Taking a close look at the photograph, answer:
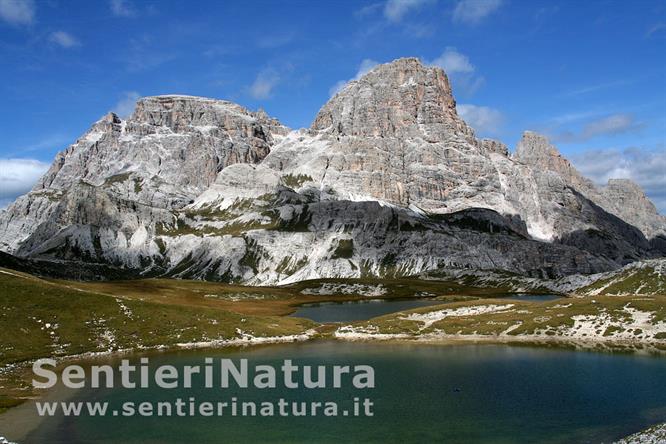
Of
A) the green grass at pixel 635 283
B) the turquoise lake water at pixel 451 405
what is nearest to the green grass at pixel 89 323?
the turquoise lake water at pixel 451 405

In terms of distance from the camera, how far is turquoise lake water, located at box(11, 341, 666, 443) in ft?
147

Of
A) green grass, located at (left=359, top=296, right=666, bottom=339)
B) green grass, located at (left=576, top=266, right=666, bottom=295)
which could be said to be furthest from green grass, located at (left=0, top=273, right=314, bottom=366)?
green grass, located at (left=576, top=266, right=666, bottom=295)

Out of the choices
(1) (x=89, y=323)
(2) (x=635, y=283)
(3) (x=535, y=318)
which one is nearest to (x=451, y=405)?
(3) (x=535, y=318)

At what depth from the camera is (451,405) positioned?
53.6 metres

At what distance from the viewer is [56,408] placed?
5597 cm

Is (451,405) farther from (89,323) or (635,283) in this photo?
(635,283)

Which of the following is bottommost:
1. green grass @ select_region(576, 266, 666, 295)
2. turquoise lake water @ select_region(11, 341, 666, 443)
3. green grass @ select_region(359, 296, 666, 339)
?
turquoise lake water @ select_region(11, 341, 666, 443)

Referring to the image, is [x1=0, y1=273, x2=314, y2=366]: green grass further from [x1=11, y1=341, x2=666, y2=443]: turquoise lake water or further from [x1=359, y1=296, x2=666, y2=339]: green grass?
[x1=359, y1=296, x2=666, y2=339]: green grass

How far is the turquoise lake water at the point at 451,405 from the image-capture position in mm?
44812

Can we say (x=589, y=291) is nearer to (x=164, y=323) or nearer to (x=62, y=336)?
(x=164, y=323)

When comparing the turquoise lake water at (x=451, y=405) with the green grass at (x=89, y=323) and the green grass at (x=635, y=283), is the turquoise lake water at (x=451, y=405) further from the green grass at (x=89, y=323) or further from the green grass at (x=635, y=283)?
the green grass at (x=635, y=283)

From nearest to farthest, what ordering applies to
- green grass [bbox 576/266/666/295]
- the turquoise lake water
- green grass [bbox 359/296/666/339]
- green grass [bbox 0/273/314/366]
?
the turquoise lake water < green grass [bbox 0/273/314/366] < green grass [bbox 359/296/666/339] < green grass [bbox 576/266/666/295]

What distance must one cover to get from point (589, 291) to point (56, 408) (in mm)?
161774

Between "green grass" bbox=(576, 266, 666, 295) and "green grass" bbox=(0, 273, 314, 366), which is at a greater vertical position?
"green grass" bbox=(576, 266, 666, 295)
